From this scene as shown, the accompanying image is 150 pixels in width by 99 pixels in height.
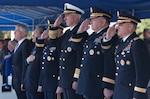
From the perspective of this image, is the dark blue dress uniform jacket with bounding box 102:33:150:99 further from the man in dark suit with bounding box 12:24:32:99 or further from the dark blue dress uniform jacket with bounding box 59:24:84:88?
the man in dark suit with bounding box 12:24:32:99

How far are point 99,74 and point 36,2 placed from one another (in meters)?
1.38

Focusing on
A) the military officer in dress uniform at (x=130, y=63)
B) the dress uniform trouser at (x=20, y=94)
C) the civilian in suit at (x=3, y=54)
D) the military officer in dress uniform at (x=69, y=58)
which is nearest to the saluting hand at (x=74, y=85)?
the military officer in dress uniform at (x=69, y=58)

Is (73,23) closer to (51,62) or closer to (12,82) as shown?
(51,62)

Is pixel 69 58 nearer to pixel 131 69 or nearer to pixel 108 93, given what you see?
pixel 108 93

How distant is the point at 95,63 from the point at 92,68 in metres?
0.06

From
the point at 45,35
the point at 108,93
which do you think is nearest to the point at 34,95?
the point at 45,35

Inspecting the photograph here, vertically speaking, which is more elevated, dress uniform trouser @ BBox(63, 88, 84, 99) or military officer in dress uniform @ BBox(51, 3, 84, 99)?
military officer in dress uniform @ BBox(51, 3, 84, 99)

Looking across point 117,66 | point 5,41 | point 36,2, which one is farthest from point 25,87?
point 5,41

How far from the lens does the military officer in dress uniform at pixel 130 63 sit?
3340 millimetres

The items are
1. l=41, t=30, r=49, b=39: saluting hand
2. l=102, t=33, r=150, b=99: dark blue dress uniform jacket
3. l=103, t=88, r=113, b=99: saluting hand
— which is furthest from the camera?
l=41, t=30, r=49, b=39: saluting hand

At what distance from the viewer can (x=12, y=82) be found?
562 cm

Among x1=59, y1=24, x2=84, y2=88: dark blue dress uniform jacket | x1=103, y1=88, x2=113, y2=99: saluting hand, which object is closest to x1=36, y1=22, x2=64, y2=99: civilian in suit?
x1=59, y1=24, x2=84, y2=88: dark blue dress uniform jacket

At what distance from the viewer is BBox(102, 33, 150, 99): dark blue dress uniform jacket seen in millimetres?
3338

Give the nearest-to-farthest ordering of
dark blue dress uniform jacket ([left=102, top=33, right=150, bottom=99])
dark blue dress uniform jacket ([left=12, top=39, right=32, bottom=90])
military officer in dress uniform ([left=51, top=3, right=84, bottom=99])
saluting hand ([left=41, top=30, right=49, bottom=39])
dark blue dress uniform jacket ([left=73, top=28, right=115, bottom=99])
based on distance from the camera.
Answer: dark blue dress uniform jacket ([left=102, top=33, right=150, bottom=99]) < dark blue dress uniform jacket ([left=73, top=28, right=115, bottom=99]) < military officer in dress uniform ([left=51, top=3, right=84, bottom=99]) < saluting hand ([left=41, top=30, right=49, bottom=39]) < dark blue dress uniform jacket ([left=12, top=39, right=32, bottom=90])
